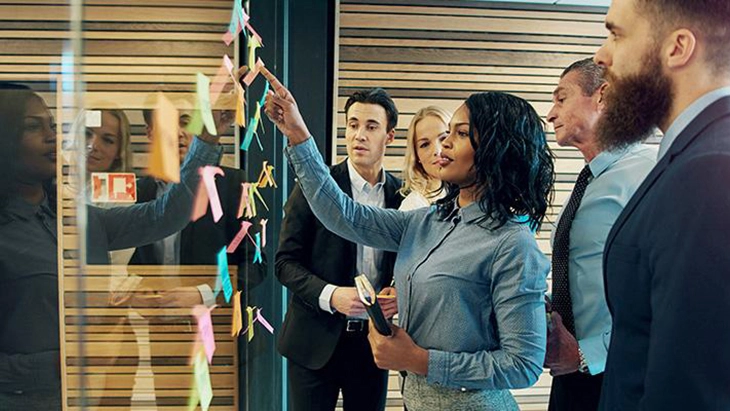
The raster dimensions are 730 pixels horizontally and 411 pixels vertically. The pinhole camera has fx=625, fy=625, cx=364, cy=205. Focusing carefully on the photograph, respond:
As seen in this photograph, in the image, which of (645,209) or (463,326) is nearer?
(645,209)

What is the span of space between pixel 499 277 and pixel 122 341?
1094mm

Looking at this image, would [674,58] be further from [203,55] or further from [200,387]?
[200,387]

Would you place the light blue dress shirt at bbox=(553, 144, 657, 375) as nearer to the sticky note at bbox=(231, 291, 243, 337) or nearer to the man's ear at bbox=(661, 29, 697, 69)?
the man's ear at bbox=(661, 29, 697, 69)

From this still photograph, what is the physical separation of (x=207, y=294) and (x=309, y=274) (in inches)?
50.3

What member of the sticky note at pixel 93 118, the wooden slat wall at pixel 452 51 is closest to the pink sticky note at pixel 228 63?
the sticky note at pixel 93 118

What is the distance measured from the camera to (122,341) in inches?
26.7

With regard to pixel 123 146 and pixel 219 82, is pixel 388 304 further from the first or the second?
pixel 123 146

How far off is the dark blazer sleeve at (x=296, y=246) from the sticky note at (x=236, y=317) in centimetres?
76

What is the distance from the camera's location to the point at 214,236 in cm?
123

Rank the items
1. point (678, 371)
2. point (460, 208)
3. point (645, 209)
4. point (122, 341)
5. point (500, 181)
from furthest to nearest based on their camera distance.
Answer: point (460, 208)
point (500, 181)
point (645, 209)
point (678, 371)
point (122, 341)

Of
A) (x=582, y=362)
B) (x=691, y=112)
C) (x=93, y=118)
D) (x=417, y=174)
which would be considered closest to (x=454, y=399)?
(x=582, y=362)

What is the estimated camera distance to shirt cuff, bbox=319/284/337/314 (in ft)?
7.69

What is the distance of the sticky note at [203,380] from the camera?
1.06 m

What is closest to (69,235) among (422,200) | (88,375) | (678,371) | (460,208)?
(88,375)
